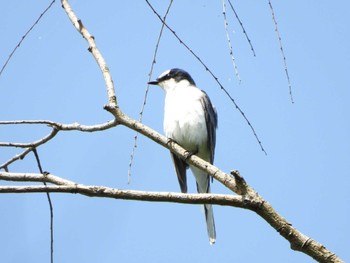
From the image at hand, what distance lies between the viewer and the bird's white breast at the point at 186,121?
636cm

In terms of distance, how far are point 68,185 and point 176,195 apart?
46 centimetres

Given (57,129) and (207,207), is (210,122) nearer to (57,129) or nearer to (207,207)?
(207,207)

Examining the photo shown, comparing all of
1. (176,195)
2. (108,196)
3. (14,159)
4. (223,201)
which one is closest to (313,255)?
(223,201)

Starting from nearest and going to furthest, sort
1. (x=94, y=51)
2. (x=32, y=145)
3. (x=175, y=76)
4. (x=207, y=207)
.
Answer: (x=32, y=145), (x=94, y=51), (x=207, y=207), (x=175, y=76)

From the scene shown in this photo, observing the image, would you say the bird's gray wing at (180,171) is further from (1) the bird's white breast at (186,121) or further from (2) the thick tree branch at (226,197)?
(2) the thick tree branch at (226,197)

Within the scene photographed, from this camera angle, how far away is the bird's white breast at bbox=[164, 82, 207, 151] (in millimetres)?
6363

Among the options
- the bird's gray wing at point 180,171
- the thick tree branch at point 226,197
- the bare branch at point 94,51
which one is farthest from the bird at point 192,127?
the thick tree branch at point 226,197

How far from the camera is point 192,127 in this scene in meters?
6.36

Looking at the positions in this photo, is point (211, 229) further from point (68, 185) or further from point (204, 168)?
point (68, 185)

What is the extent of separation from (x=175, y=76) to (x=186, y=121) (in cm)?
111

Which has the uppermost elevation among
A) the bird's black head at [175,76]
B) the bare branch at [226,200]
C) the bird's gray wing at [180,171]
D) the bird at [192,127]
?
the bird's black head at [175,76]

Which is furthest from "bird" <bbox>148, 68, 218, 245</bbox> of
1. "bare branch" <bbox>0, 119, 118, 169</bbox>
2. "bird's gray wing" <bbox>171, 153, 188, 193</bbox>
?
"bare branch" <bbox>0, 119, 118, 169</bbox>

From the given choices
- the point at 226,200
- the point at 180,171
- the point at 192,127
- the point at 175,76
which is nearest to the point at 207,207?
the point at 180,171

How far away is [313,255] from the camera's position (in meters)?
2.46
